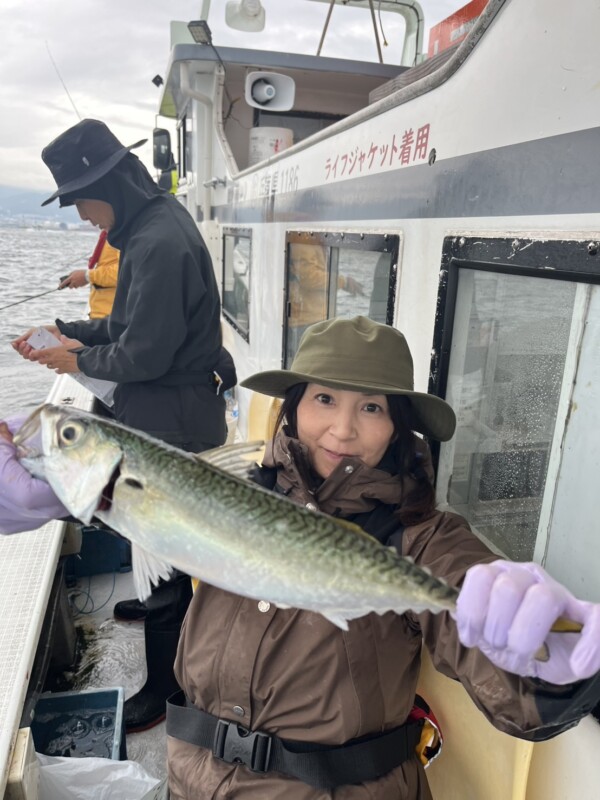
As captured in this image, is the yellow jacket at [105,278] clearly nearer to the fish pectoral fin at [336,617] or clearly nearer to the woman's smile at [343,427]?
the woman's smile at [343,427]

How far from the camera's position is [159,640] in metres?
3.45

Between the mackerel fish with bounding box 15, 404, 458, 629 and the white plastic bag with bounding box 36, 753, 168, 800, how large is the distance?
159 cm

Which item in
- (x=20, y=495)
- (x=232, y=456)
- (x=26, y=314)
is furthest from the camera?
(x=26, y=314)

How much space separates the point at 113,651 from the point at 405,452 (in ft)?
10.0

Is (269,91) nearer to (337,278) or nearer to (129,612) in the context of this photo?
(337,278)

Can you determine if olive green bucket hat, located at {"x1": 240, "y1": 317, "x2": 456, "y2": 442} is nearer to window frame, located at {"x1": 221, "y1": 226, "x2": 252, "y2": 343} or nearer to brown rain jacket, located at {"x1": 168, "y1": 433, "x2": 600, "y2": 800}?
brown rain jacket, located at {"x1": 168, "y1": 433, "x2": 600, "y2": 800}

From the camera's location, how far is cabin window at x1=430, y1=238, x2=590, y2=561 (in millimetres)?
1762

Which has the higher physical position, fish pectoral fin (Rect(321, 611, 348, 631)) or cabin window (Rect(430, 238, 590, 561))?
cabin window (Rect(430, 238, 590, 561))

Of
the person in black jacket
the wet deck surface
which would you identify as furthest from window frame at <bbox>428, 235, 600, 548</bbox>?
the wet deck surface

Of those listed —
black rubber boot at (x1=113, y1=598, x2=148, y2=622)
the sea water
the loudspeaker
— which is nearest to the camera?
black rubber boot at (x1=113, y1=598, x2=148, y2=622)

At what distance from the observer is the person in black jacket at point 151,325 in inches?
124

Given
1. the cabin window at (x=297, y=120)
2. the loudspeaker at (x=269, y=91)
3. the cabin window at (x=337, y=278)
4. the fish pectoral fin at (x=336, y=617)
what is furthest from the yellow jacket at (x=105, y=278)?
the fish pectoral fin at (x=336, y=617)

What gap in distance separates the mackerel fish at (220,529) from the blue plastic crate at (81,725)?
6.38 ft

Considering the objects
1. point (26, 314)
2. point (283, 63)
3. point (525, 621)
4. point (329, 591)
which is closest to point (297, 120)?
point (283, 63)
